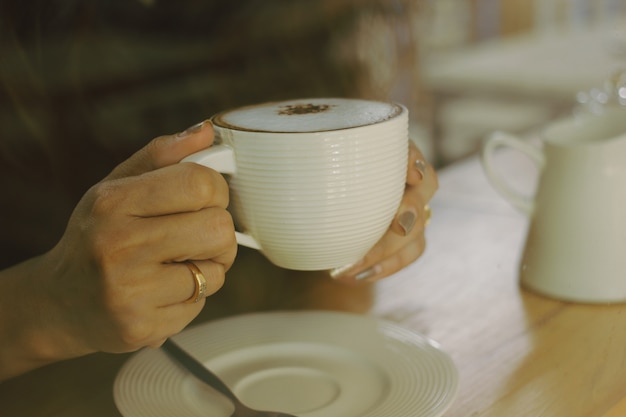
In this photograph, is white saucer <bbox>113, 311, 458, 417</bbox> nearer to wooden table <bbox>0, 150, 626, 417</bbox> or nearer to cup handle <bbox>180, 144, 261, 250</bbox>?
wooden table <bbox>0, 150, 626, 417</bbox>

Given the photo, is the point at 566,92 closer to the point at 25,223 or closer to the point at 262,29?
the point at 262,29

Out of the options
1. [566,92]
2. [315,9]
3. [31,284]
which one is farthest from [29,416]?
[566,92]

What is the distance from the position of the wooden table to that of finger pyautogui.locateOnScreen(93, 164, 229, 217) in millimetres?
153

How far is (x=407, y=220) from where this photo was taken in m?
0.59

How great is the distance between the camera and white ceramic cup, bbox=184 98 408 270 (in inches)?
17.0

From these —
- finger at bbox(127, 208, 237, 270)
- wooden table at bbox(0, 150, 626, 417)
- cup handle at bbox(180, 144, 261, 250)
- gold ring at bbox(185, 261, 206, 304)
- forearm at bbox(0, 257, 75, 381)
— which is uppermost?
cup handle at bbox(180, 144, 261, 250)

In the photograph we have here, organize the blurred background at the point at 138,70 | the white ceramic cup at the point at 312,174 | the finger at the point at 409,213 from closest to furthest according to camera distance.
Result: the white ceramic cup at the point at 312,174
the finger at the point at 409,213
the blurred background at the point at 138,70

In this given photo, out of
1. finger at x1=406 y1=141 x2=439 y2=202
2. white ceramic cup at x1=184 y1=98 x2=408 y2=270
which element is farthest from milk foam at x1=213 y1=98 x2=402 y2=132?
finger at x1=406 y1=141 x2=439 y2=202

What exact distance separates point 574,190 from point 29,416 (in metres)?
0.46

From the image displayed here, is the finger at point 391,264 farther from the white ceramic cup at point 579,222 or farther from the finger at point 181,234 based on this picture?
the finger at point 181,234

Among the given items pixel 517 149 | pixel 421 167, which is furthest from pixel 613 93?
pixel 421 167

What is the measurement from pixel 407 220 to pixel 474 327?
0.11 meters

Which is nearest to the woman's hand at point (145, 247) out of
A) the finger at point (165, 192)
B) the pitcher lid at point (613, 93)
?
the finger at point (165, 192)

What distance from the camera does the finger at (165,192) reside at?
1.43 ft
